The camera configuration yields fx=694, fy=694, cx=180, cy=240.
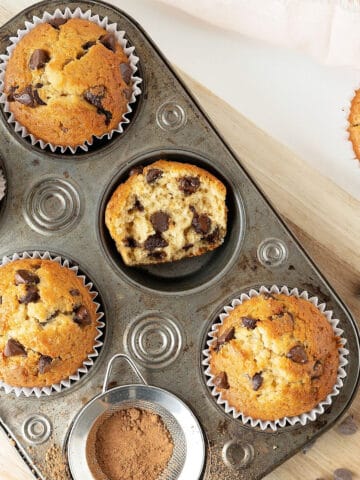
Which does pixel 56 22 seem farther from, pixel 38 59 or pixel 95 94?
pixel 95 94

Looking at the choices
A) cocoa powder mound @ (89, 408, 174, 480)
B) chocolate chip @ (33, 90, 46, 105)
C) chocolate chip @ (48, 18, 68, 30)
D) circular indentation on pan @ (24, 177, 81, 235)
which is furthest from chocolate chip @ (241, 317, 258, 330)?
chocolate chip @ (48, 18, 68, 30)

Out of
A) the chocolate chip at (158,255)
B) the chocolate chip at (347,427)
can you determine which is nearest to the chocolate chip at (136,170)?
the chocolate chip at (158,255)

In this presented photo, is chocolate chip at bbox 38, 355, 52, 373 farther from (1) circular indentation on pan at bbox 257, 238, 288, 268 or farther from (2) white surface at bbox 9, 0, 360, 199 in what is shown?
(2) white surface at bbox 9, 0, 360, 199

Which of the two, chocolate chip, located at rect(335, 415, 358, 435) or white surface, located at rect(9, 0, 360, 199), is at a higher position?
white surface, located at rect(9, 0, 360, 199)

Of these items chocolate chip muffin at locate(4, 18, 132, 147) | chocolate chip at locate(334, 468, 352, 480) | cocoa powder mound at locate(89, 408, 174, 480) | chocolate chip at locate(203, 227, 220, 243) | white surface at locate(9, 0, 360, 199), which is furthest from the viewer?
white surface at locate(9, 0, 360, 199)

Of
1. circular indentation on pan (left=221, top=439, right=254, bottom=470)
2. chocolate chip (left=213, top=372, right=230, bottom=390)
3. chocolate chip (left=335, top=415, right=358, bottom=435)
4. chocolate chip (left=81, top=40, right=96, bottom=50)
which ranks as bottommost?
chocolate chip (left=335, top=415, right=358, bottom=435)

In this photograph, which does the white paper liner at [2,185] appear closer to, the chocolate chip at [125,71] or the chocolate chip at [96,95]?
the chocolate chip at [96,95]
